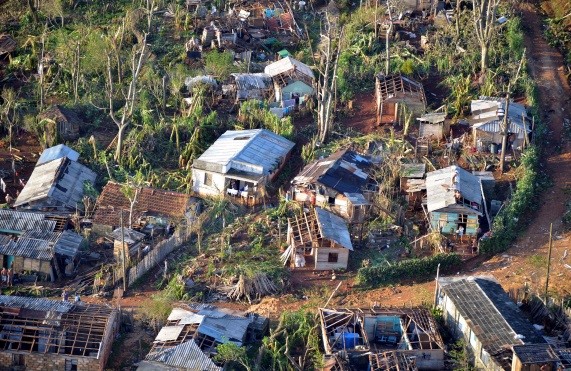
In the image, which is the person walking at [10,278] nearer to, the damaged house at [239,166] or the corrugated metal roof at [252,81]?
→ the damaged house at [239,166]

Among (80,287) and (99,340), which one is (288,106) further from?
(99,340)

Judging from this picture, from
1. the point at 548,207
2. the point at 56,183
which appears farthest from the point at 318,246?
the point at 56,183

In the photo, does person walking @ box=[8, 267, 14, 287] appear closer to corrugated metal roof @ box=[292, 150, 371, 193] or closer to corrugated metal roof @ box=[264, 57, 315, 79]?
corrugated metal roof @ box=[292, 150, 371, 193]

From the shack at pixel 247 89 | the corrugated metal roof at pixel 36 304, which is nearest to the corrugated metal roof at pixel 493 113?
the shack at pixel 247 89

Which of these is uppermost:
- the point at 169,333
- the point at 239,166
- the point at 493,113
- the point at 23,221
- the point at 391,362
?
the point at 493,113

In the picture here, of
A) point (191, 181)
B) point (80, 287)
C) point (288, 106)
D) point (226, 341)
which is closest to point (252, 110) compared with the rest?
point (288, 106)

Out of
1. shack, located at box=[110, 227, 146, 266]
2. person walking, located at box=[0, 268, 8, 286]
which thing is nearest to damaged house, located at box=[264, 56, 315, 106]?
shack, located at box=[110, 227, 146, 266]

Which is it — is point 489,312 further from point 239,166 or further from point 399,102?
point 399,102
